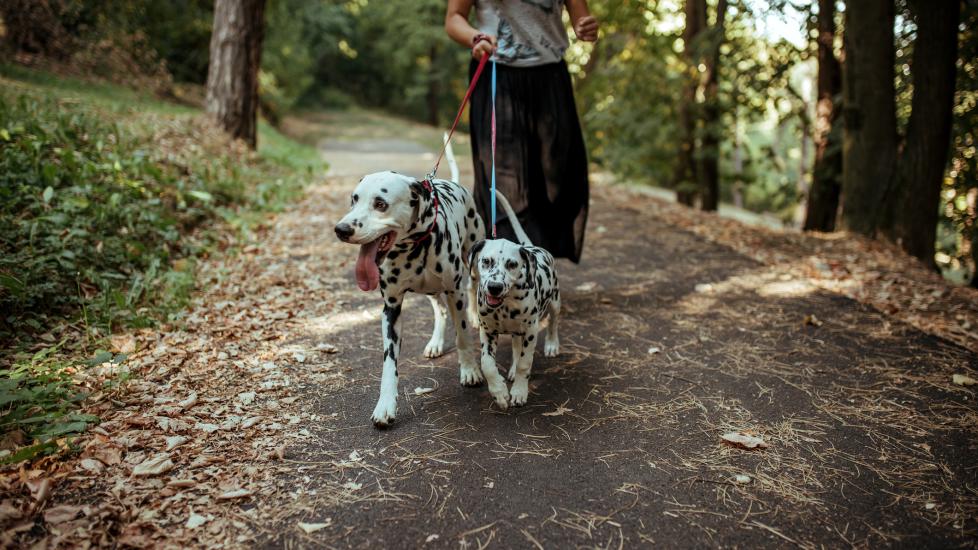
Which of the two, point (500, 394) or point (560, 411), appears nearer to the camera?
point (500, 394)

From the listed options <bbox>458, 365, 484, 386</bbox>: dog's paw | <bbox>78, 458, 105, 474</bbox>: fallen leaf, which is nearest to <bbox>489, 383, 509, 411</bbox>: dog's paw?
<bbox>458, 365, 484, 386</bbox>: dog's paw

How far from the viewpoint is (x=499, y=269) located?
3.31 m

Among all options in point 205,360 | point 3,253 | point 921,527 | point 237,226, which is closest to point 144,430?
point 205,360

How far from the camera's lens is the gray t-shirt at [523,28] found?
432 cm

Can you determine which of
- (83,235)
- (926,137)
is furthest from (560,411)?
(926,137)

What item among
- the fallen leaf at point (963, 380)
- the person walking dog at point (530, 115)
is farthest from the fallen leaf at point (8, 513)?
the fallen leaf at point (963, 380)

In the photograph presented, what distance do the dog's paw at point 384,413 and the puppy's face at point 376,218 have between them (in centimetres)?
77

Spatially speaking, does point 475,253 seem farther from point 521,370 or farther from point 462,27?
point 462,27

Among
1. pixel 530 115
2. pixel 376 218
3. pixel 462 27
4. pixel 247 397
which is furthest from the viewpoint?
pixel 530 115

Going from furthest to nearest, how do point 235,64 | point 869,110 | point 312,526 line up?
point 235,64, point 869,110, point 312,526

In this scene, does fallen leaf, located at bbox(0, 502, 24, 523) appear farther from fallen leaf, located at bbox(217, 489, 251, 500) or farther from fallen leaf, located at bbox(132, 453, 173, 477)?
fallen leaf, located at bbox(217, 489, 251, 500)

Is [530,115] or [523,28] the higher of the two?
[523,28]

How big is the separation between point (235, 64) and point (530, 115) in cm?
893

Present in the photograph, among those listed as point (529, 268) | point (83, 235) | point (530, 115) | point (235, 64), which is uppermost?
point (235, 64)
